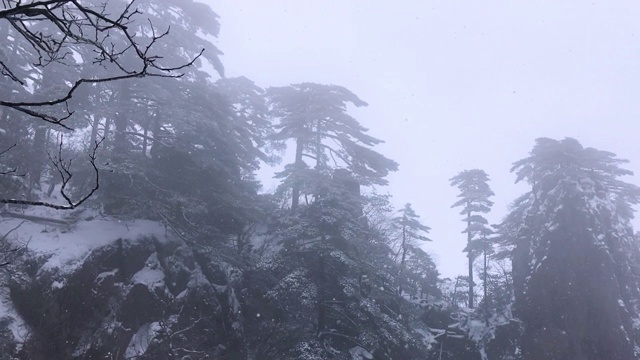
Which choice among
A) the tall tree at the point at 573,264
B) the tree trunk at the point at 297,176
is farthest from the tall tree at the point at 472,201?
the tree trunk at the point at 297,176

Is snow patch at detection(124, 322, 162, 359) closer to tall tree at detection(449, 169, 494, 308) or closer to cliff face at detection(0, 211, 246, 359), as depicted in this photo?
cliff face at detection(0, 211, 246, 359)

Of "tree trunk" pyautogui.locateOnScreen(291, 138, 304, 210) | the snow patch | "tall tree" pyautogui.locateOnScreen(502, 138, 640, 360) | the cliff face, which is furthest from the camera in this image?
"tall tree" pyautogui.locateOnScreen(502, 138, 640, 360)

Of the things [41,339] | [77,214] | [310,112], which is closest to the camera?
[41,339]

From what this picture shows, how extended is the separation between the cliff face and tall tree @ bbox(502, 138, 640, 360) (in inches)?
722

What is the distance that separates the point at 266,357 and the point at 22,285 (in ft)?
28.7

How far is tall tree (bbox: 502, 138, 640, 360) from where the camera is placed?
68.7ft

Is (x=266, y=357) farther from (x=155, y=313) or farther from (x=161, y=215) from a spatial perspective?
(x=161, y=215)

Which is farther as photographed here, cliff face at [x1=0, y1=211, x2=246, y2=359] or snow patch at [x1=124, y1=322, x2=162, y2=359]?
snow patch at [x1=124, y1=322, x2=162, y2=359]

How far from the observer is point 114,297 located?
14.1 meters

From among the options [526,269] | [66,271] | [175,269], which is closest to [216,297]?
[175,269]

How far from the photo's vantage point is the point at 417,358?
1744cm

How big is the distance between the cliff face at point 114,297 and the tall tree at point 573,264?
60.2 ft

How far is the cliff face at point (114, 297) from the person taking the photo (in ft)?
40.7

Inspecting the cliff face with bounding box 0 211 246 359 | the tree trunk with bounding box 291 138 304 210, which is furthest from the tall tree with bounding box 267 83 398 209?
the cliff face with bounding box 0 211 246 359
